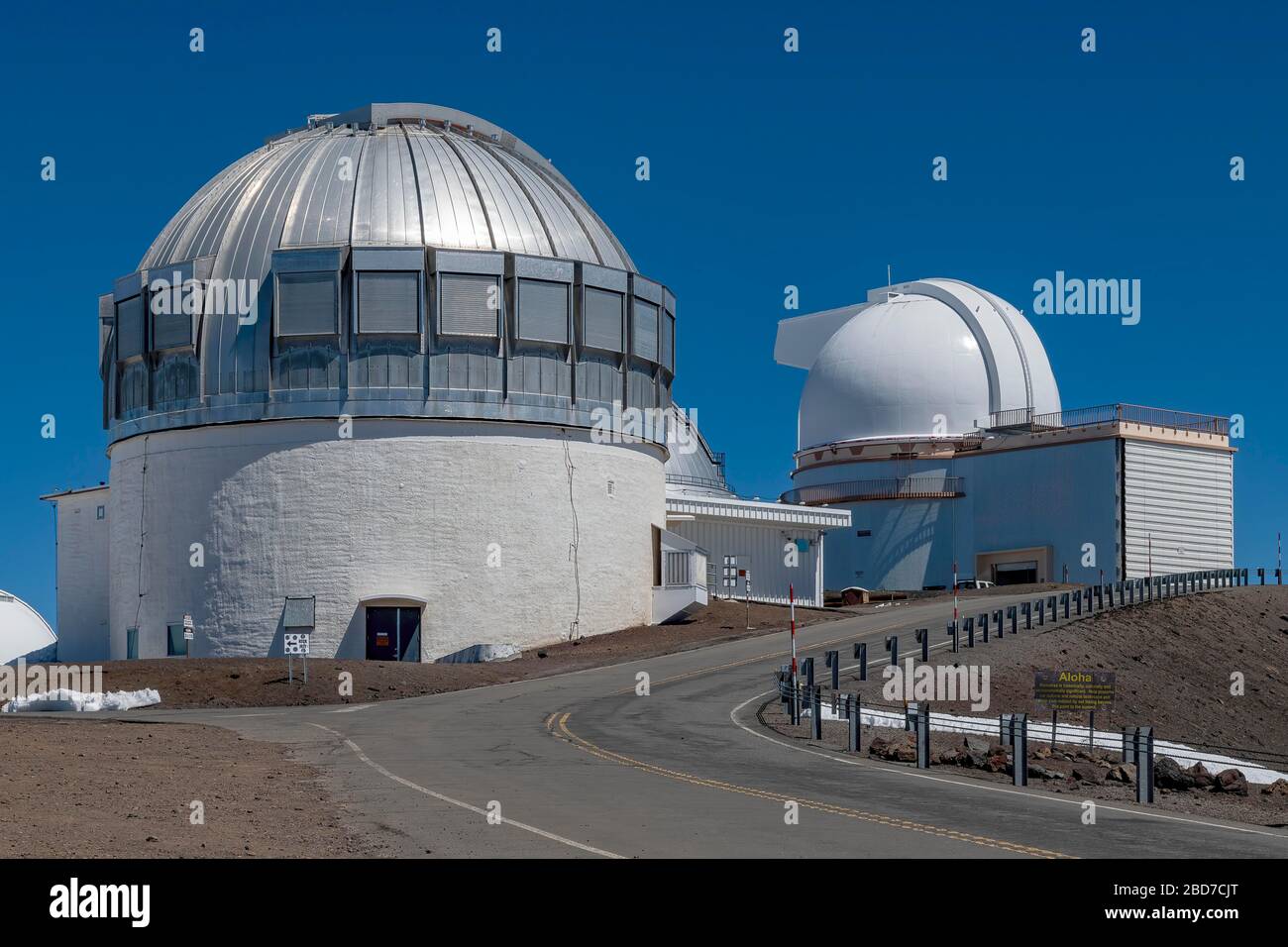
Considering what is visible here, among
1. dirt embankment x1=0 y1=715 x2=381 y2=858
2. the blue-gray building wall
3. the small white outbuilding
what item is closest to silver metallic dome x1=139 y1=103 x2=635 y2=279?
the small white outbuilding

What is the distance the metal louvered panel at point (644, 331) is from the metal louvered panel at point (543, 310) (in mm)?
3203

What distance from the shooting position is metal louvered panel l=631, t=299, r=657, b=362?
5169 centimetres

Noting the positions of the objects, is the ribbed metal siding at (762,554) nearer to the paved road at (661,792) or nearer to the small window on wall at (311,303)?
the small window on wall at (311,303)

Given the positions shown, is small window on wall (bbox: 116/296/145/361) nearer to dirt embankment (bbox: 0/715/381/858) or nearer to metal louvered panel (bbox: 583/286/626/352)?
metal louvered panel (bbox: 583/286/626/352)

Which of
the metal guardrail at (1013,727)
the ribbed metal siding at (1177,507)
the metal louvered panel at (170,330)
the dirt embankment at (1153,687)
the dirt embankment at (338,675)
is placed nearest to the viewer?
the metal guardrail at (1013,727)

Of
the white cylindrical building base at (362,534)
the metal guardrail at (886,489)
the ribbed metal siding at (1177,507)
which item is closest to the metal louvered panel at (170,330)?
the white cylindrical building base at (362,534)

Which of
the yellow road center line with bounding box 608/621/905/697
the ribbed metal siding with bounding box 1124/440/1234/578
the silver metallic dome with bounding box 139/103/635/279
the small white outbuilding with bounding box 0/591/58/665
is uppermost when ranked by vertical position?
the silver metallic dome with bounding box 139/103/635/279

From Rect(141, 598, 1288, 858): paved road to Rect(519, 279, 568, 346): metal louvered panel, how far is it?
63.3 feet

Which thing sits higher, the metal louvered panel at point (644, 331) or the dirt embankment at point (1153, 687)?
the metal louvered panel at point (644, 331)

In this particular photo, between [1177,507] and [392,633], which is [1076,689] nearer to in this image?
[392,633]

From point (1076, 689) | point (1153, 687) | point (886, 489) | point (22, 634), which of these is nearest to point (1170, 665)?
point (1153, 687)

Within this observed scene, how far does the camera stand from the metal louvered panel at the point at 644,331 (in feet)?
170

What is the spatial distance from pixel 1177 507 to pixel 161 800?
5257 centimetres
